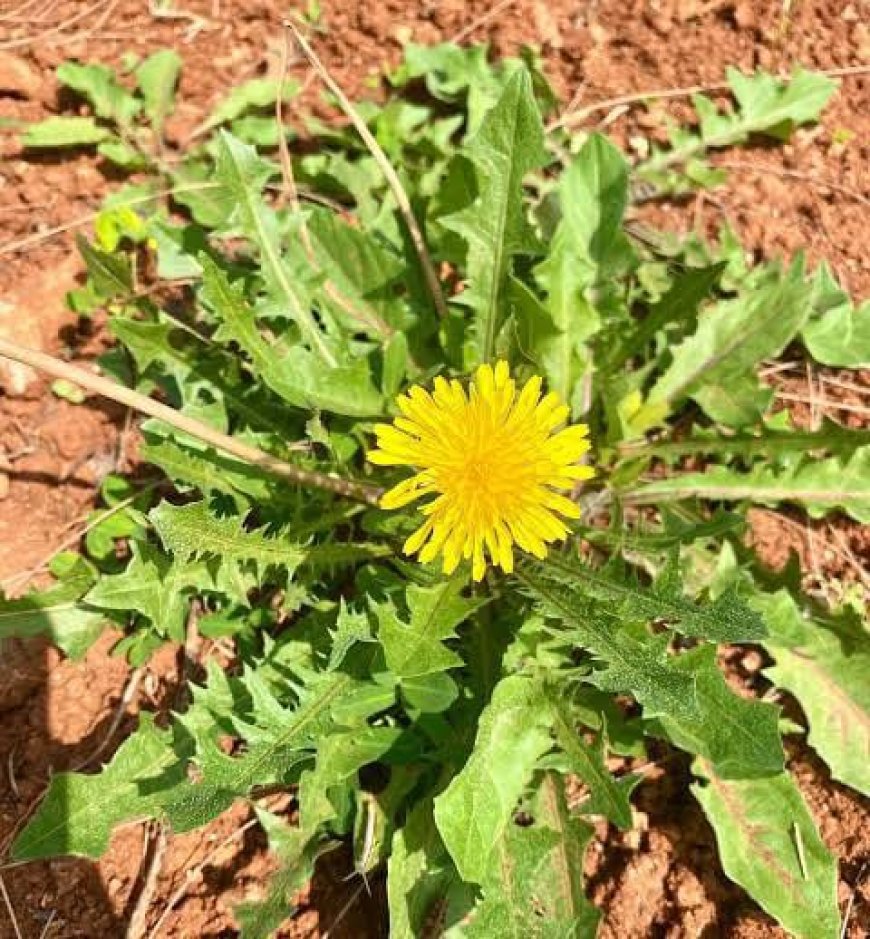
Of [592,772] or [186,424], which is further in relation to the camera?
[592,772]

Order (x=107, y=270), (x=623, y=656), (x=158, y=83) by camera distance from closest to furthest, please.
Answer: (x=623, y=656)
(x=107, y=270)
(x=158, y=83)

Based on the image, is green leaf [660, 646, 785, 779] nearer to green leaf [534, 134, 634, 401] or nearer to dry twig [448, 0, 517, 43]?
green leaf [534, 134, 634, 401]

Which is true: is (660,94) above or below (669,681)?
above

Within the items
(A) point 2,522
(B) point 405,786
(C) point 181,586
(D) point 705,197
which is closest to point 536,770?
(B) point 405,786

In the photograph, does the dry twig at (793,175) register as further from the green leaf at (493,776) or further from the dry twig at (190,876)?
the dry twig at (190,876)

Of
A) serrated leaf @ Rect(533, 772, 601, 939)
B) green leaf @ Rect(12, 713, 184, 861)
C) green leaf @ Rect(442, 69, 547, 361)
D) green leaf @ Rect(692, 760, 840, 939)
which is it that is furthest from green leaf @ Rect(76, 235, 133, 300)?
green leaf @ Rect(692, 760, 840, 939)

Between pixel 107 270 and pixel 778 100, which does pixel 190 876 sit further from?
pixel 778 100

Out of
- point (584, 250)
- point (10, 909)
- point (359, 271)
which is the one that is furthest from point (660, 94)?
point (10, 909)

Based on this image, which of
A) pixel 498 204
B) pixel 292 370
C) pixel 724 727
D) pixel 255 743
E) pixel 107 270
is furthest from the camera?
pixel 107 270
